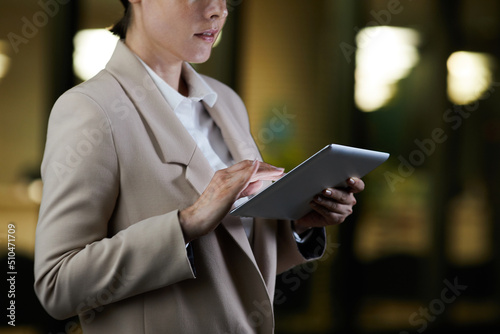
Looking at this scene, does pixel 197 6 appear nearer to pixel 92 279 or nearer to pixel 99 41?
pixel 92 279

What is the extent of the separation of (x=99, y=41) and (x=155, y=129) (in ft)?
6.87

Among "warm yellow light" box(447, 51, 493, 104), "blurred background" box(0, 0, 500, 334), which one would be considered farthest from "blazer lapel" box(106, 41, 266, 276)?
"warm yellow light" box(447, 51, 493, 104)

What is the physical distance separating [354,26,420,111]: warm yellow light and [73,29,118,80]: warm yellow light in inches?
65.1

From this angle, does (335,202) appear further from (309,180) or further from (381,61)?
(381,61)

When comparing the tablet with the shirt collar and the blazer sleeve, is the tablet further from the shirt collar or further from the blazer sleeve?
the shirt collar

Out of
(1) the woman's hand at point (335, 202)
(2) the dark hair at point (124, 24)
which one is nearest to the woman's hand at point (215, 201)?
(1) the woman's hand at point (335, 202)

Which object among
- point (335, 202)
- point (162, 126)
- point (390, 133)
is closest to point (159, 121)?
point (162, 126)

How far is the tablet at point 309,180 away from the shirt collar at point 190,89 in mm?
326

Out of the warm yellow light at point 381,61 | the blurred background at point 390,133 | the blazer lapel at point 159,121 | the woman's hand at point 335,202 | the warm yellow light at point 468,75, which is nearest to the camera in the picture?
the blazer lapel at point 159,121

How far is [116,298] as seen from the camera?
1.04 m

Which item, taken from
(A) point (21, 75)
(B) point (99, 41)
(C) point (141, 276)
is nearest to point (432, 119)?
(B) point (99, 41)

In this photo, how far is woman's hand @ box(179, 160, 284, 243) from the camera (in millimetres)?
1012

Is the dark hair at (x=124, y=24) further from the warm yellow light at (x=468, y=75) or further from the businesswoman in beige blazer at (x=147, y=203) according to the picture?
the warm yellow light at (x=468, y=75)

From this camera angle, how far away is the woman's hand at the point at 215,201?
3.32ft
